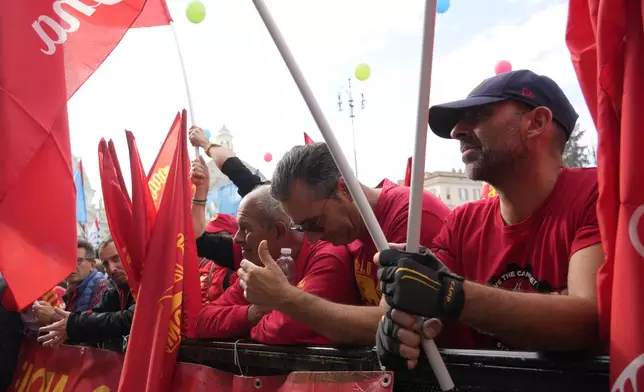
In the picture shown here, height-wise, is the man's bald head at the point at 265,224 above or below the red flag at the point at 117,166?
below

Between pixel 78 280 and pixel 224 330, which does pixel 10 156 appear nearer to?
pixel 224 330

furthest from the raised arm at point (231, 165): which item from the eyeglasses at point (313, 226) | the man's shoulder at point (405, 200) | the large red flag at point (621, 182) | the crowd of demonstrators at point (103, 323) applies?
the large red flag at point (621, 182)

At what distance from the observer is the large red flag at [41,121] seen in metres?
2.59

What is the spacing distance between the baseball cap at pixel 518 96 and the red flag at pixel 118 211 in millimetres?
1930

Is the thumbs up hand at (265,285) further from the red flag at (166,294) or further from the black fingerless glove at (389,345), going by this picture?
the red flag at (166,294)

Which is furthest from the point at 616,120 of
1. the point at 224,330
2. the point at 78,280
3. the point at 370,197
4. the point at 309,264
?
the point at 78,280

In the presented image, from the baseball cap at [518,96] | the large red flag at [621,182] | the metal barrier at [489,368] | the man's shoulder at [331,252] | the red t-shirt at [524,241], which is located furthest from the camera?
the man's shoulder at [331,252]

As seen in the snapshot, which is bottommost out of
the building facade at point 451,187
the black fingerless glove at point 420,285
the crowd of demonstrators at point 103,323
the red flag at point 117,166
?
the crowd of demonstrators at point 103,323

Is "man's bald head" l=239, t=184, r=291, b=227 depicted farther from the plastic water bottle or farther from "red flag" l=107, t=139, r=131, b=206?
"red flag" l=107, t=139, r=131, b=206

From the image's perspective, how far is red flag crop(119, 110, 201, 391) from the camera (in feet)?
9.33

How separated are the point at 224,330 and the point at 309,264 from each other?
1.72 feet

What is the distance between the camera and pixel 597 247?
154cm

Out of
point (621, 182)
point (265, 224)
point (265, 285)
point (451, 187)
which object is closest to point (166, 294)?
point (265, 224)

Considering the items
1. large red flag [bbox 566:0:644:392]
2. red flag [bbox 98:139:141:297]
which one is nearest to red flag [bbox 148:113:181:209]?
red flag [bbox 98:139:141:297]
